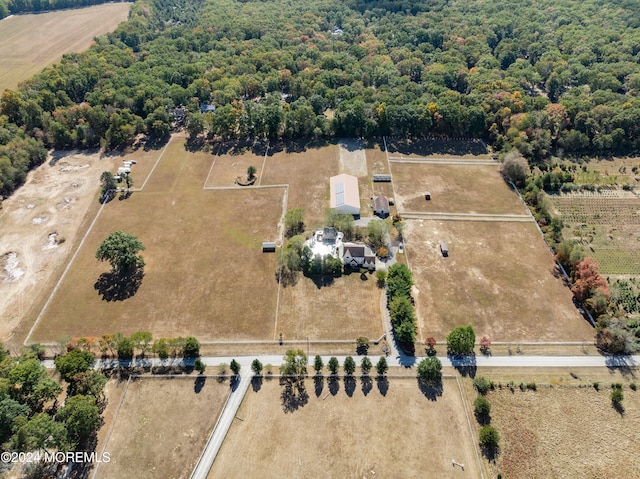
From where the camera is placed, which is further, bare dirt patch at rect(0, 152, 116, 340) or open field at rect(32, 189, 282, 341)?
bare dirt patch at rect(0, 152, 116, 340)

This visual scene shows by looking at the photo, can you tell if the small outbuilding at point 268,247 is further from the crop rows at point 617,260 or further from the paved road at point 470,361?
the crop rows at point 617,260

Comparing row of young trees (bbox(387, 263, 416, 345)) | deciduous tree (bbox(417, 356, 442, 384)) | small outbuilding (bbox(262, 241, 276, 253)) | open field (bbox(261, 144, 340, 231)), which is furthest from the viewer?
open field (bbox(261, 144, 340, 231))

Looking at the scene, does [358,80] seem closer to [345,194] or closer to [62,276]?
[345,194]

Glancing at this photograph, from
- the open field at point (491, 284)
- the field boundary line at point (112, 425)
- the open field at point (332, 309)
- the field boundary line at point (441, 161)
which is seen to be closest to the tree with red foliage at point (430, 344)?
the open field at point (491, 284)

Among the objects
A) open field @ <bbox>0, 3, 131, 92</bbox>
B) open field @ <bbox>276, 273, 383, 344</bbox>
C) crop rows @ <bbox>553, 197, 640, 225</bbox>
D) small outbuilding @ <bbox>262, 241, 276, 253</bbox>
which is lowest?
open field @ <bbox>276, 273, 383, 344</bbox>

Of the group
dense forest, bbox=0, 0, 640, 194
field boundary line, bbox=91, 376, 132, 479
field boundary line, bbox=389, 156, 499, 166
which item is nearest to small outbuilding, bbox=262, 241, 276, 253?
field boundary line, bbox=91, 376, 132, 479

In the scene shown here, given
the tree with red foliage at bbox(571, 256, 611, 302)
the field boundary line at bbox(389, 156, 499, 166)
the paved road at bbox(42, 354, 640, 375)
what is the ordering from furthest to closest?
the field boundary line at bbox(389, 156, 499, 166), the tree with red foliage at bbox(571, 256, 611, 302), the paved road at bbox(42, 354, 640, 375)

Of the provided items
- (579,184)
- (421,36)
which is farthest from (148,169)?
(421,36)

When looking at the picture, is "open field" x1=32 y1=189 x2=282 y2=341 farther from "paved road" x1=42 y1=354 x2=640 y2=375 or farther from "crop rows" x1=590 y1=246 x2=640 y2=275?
"crop rows" x1=590 y1=246 x2=640 y2=275
